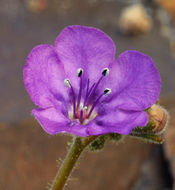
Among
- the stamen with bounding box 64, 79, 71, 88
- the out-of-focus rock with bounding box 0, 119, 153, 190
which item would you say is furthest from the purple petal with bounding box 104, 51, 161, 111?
the out-of-focus rock with bounding box 0, 119, 153, 190

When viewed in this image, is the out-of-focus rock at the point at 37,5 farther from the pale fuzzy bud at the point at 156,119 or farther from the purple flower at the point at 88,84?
the pale fuzzy bud at the point at 156,119

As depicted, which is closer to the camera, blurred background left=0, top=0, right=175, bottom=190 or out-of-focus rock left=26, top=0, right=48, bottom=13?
blurred background left=0, top=0, right=175, bottom=190

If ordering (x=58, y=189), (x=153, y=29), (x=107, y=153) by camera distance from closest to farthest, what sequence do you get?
(x=58, y=189) → (x=107, y=153) → (x=153, y=29)

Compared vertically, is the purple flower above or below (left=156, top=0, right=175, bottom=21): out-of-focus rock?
above

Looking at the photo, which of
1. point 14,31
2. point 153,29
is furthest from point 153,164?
point 14,31

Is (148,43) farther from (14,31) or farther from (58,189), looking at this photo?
(58,189)

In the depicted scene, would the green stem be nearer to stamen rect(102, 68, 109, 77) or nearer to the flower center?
the flower center
